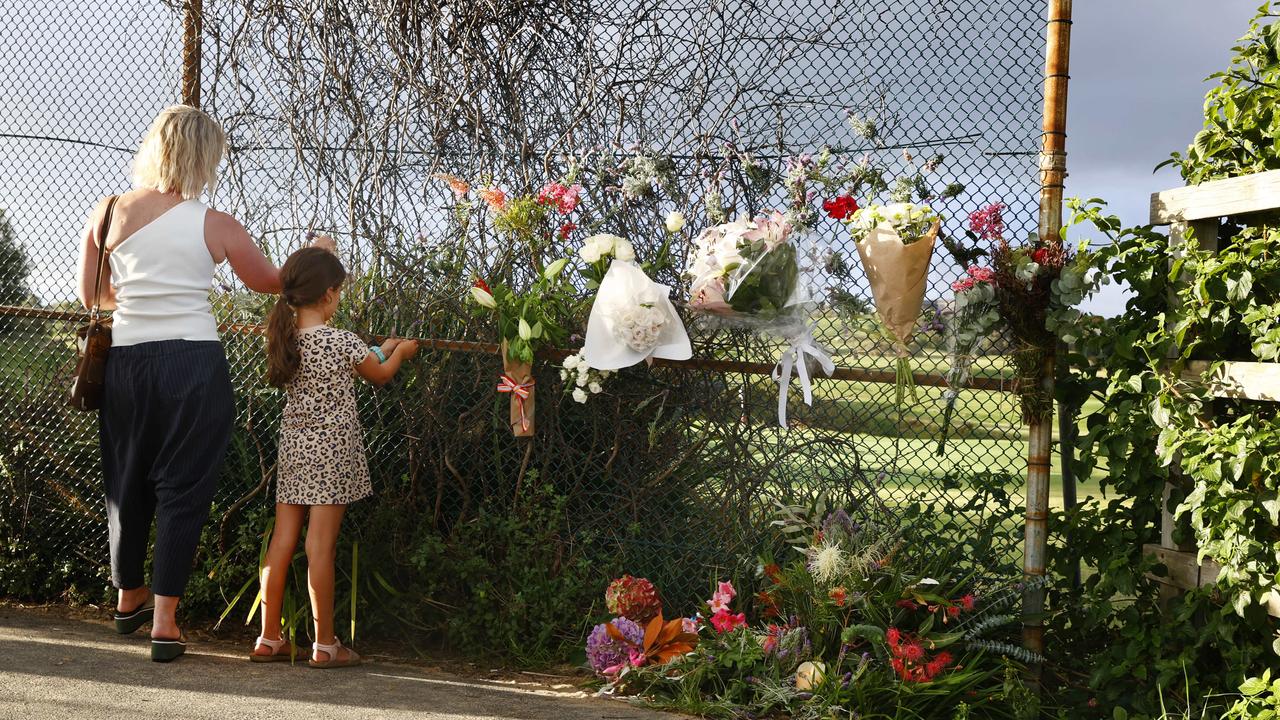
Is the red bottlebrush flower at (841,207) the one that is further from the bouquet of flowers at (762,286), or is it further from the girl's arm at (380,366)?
the girl's arm at (380,366)

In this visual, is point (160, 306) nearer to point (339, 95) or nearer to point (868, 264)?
point (339, 95)

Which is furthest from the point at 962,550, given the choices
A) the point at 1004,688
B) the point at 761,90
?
the point at 761,90

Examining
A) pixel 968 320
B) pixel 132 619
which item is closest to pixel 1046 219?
pixel 968 320

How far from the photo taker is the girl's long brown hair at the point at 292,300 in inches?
151

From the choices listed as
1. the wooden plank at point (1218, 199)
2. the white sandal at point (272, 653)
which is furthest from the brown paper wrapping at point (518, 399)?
the wooden plank at point (1218, 199)

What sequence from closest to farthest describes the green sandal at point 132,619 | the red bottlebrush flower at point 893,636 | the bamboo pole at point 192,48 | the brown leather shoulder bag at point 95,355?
the red bottlebrush flower at point 893,636, the brown leather shoulder bag at point 95,355, the green sandal at point 132,619, the bamboo pole at point 192,48

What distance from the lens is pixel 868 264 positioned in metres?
3.74

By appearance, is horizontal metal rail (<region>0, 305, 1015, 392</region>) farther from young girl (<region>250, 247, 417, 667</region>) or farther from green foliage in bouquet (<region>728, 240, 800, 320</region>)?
young girl (<region>250, 247, 417, 667</region>)

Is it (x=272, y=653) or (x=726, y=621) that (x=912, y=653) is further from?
(x=272, y=653)

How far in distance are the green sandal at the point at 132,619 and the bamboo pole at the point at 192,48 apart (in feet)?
7.65

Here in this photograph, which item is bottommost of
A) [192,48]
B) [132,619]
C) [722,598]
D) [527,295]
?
[132,619]

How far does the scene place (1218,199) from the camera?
3.45 meters

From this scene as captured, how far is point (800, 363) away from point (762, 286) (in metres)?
0.31

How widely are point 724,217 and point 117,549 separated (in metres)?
2.68
